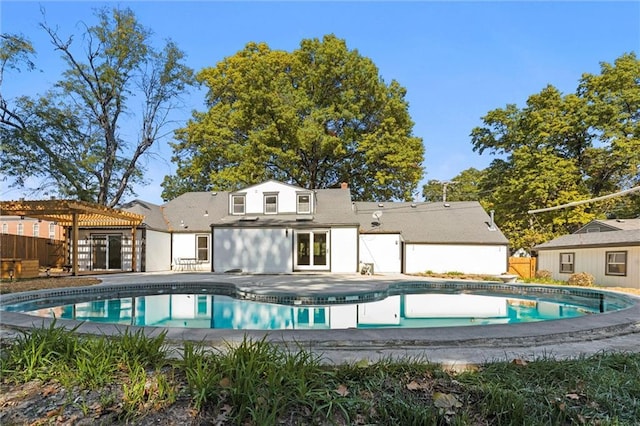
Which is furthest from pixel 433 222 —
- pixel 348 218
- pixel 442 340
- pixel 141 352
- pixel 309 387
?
pixel 141 352

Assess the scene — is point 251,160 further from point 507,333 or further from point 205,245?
point 507,333

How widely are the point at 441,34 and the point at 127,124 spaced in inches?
825

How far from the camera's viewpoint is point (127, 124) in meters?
24.8

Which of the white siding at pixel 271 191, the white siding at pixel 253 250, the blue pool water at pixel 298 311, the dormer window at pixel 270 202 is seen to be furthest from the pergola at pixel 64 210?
the dormer window at pixel 270 202

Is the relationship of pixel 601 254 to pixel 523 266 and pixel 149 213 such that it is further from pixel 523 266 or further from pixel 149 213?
pixel 149 213

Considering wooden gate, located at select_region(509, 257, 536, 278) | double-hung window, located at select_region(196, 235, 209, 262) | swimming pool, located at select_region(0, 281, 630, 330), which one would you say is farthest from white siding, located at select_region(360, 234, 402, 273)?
double-hung window, located at select_region(196, 235, 209, 262)

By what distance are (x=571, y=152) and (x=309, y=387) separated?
93.3ft

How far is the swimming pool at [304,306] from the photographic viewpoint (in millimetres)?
8391

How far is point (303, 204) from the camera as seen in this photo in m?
20.4

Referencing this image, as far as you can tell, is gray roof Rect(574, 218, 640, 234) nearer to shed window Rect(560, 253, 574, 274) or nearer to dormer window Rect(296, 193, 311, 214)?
shed window Rect(560, 253, 574, 274)

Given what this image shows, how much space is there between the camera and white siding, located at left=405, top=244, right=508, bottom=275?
1981 centimetres

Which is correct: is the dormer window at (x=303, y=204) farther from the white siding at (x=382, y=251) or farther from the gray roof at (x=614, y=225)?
the gray roof at (x=614, y=225)

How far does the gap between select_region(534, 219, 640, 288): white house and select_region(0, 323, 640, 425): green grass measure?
1548cm

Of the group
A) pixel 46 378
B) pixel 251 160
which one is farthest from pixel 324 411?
pixel 251 160
